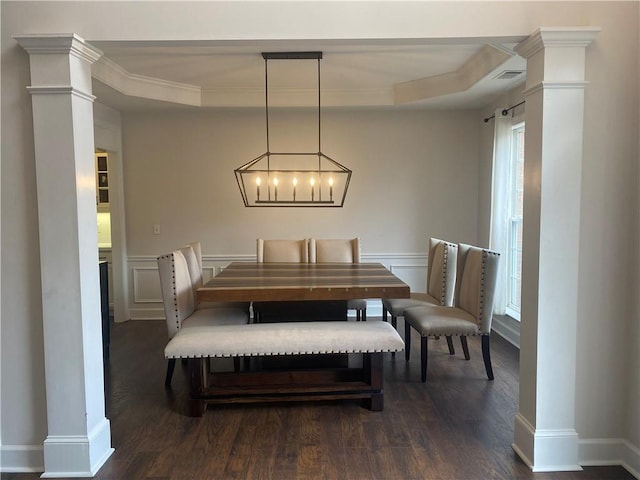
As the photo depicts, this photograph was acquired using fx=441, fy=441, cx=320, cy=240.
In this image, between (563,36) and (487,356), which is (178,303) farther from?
(563,36)

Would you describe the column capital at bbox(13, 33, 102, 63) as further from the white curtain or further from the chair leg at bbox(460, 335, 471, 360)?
the white curtain

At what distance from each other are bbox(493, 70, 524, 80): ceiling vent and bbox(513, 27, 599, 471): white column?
164 cm

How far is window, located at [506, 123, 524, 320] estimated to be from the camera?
4.45m

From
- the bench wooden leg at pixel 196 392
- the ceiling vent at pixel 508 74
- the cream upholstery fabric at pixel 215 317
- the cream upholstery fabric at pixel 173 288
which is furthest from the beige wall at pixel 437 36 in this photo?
the ceiling vent at pixel 508 74

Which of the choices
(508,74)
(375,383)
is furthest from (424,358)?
(508,74)

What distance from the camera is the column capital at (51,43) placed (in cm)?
206

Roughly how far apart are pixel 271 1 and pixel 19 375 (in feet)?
7.49

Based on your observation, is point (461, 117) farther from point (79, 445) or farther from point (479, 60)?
point (79, 445)

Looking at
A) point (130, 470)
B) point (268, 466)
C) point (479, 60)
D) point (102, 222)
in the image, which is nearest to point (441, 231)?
point (479, 60)

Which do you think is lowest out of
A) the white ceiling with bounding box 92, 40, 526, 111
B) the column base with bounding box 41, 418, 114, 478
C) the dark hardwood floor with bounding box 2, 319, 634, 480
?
the dark hardwood floor with bounding box 2, 319, 634, 480

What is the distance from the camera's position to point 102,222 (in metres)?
6.18

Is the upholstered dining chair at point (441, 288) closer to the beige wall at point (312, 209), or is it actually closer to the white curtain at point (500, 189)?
the white curtain at point (500, 189)

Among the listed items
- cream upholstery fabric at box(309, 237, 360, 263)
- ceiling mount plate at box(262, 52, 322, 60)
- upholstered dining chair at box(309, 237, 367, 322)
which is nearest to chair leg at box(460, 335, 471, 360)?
upholstered dining chair at box(309, 237, 367, 322)

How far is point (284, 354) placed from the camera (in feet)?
9.10
